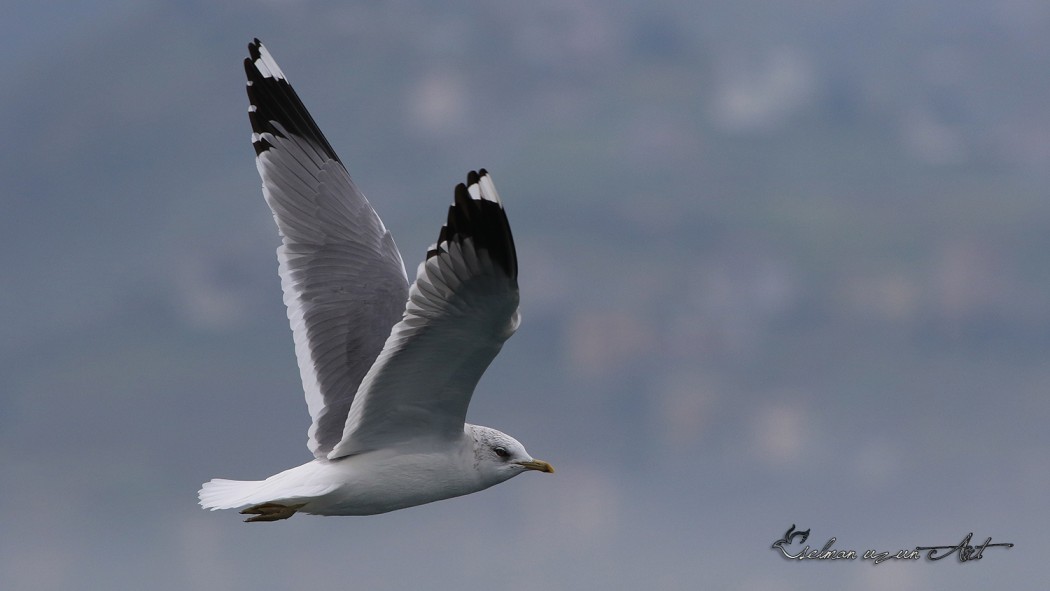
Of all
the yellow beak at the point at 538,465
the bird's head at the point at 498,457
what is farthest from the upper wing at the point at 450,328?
the yellow beak at the point at 538,465

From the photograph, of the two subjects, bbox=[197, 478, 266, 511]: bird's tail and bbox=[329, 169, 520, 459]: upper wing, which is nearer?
bbox=[329, 169, 520, 459]: upper wing

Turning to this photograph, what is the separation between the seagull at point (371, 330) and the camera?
22.8 ft

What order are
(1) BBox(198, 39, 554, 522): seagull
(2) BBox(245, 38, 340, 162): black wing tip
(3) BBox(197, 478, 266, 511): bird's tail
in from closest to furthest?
(1) BBox(198, 39, 554, 522): seagull < (3) BBox(197, 478, 266, 511): bird's tail < (2) BBox(245, 38, 340, 162): black wing tip

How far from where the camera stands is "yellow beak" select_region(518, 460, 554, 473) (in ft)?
27.5

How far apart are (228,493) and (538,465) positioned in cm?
197

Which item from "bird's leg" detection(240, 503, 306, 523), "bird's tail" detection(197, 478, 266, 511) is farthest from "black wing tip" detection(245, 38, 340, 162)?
"bird's leg" detection(240, 503, 306, 523)

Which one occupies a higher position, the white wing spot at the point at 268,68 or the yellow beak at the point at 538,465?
the white wing spot at the point at 268,68

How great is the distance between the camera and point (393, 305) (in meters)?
9.57

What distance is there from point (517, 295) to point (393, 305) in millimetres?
2790

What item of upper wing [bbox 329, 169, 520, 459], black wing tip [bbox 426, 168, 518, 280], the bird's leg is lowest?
the bird's leg

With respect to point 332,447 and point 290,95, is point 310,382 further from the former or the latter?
point 290,95

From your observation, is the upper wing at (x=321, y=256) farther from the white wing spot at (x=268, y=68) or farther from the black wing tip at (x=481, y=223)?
the black wing tip at (x=481, y=223)

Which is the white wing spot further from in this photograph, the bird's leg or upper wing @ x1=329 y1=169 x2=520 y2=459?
the bird's leg

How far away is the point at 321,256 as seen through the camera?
9.79 meters
